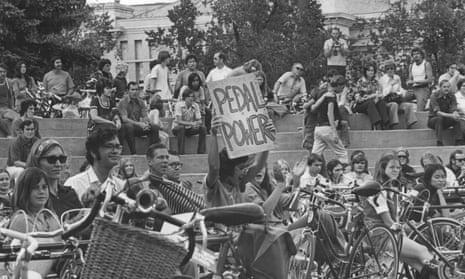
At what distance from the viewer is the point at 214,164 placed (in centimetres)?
782

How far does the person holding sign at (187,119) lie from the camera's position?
61.6ft

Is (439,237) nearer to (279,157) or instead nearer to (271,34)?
(279,157)

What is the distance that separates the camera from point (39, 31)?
1236 inches

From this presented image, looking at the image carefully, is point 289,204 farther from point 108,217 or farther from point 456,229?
point 108,217

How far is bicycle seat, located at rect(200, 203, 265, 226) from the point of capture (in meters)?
5.73

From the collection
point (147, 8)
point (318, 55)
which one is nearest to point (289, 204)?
point (318, 55)

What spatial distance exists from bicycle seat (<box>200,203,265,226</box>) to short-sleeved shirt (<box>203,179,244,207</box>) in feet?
6.36

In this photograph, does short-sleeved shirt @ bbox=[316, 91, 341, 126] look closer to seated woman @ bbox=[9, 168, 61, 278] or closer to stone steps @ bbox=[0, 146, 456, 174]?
stone steps @ bbox=[0, 146, 456, 174]

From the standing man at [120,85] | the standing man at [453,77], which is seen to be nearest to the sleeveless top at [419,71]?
the standing man at [453,77]

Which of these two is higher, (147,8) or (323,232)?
(147,8)

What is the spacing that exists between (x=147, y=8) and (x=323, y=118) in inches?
3385

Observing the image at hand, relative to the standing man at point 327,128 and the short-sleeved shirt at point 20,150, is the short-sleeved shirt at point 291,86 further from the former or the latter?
the short-sleeved shirt at point 20,150

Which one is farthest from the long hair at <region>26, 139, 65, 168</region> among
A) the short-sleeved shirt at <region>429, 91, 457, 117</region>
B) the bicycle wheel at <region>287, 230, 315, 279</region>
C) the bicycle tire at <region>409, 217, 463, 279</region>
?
the short-sleeved shirt at <region>429, 91, 457, 117</region>

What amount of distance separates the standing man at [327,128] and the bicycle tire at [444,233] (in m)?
7.75
